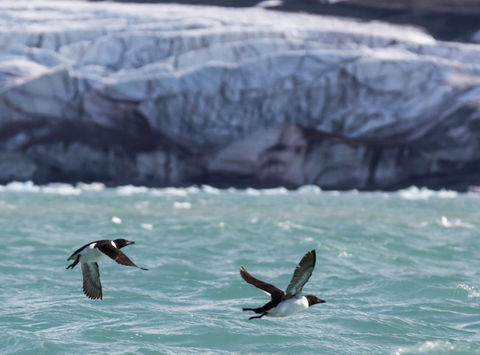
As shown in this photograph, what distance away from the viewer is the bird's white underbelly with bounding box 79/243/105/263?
4.65 meters

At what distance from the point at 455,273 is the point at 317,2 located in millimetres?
29993

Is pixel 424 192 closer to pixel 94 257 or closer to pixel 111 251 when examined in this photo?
pixel 94 257

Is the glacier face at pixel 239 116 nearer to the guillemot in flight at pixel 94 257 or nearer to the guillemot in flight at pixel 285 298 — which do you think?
the guillemot in flight at pixel 94 257

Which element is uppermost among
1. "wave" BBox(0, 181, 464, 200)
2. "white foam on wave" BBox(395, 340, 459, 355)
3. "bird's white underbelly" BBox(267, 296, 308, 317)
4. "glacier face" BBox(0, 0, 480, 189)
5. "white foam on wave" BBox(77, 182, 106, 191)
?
"bird's white underbelly" BBox(267, 296, 308, 317)

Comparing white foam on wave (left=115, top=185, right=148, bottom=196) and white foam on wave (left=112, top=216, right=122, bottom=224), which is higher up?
white foam on wave (left=112, top=216, right=122, bottom=224)

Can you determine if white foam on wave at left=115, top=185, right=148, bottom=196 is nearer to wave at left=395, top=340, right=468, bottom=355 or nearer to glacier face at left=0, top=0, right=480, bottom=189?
glacier face at left=0, top=0, right=480, bottom=189

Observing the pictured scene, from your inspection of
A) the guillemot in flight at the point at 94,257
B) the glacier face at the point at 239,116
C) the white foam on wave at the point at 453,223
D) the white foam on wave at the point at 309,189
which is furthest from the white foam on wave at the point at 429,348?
the glacier face at the point at 239,116

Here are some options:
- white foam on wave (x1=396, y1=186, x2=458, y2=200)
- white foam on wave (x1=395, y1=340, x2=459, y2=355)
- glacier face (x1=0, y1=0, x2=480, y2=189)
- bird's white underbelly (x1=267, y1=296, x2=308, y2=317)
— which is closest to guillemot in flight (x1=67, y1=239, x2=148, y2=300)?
bird's white underbelly (x1=267, y1=296, x2=308, y2=317)

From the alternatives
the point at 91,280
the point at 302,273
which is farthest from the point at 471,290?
the point at 91,280

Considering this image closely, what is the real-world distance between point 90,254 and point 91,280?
0.45 meters

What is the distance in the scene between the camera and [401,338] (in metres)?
5.37

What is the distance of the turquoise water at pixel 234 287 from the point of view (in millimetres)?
5219

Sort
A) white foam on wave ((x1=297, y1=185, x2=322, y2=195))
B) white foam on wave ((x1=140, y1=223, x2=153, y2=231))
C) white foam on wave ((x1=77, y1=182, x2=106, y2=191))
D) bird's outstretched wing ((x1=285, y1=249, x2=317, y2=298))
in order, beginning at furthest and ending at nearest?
1. white foam on wave ((x1=77, y1=182, x2=106, y2=191))
2. white foam on wave ((x1=297, y1=185, x2=322, y2=195))
3. white foam on wave ((x1=140, y1=223, x2=153, y2=231))
4. bird's outstretched wing ((x1=285, y1=249, x2=317, y2=298))

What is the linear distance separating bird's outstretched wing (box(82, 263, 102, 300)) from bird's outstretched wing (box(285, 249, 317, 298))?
1.47 meters
